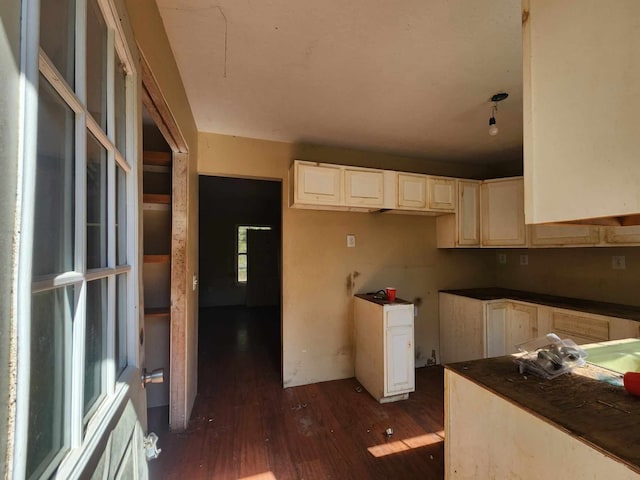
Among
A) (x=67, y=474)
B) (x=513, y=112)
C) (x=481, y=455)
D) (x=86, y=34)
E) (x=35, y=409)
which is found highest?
(x=513, y=112)

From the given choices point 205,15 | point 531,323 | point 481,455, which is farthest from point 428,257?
point 205,15

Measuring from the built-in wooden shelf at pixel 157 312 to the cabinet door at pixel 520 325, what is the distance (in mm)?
3032

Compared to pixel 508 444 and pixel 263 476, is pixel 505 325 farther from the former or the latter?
pixel 263 476

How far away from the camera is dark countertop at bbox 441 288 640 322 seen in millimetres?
2162

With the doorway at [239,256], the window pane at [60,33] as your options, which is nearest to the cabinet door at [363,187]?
the window pane at [60,33]

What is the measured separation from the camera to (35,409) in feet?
1.48

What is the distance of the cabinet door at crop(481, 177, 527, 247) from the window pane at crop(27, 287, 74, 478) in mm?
3408

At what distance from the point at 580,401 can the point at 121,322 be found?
1447mm

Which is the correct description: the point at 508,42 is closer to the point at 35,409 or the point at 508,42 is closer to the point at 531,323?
the point at 35,409

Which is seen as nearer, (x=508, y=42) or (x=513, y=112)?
(x=508, y=42)

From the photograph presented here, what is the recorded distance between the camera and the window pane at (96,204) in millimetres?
650

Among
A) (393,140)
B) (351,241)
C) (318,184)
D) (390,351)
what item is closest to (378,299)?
(390,351)

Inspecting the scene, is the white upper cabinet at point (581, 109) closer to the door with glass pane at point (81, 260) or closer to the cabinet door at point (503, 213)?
the door with glass pane at point (81, 260)

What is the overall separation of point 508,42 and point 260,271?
19.8 ft
